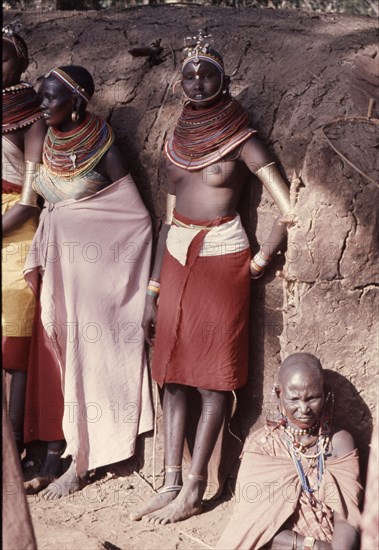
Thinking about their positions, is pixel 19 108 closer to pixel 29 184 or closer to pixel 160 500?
pixel 29 184

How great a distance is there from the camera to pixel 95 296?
5.78 m

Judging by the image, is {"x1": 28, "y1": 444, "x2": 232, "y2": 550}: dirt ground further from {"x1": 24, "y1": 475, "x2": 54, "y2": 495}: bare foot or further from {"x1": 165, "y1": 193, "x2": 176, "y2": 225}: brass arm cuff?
{"x1": 165, "y1": 193, "x2": 176, "y2": 225}: brass arm cuff

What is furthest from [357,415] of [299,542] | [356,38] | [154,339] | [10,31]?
[10,31]

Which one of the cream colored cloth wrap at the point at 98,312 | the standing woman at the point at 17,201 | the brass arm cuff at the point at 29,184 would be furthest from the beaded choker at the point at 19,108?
the cream colored cloth wrap at the point at 98,312

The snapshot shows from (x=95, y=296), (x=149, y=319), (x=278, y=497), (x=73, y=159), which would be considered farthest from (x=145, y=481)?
(x=73, y=159)

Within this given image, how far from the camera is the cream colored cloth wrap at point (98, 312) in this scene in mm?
5762

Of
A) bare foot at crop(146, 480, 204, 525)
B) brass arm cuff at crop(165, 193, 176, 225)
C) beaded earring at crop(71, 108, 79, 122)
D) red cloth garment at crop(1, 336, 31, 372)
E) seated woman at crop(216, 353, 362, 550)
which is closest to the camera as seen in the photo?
seated woman at crop(216, 353, 362, 550)

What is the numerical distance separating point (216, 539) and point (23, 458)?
1.51m

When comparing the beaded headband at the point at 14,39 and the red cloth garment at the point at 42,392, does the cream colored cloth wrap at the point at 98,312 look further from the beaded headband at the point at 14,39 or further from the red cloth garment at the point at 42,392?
the beaded headband at the point at 14,39

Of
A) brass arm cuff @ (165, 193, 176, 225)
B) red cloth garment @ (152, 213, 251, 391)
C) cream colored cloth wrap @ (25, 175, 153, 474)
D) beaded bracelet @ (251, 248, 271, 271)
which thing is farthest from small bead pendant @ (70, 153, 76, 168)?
beaded bracelet @ (251, 248, 271, 271)

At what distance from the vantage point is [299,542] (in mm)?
4742

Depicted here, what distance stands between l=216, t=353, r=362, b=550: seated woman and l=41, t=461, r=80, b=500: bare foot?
1250 mm

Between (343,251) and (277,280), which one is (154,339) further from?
(343,251)

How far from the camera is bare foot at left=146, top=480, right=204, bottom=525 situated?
5367 mm
